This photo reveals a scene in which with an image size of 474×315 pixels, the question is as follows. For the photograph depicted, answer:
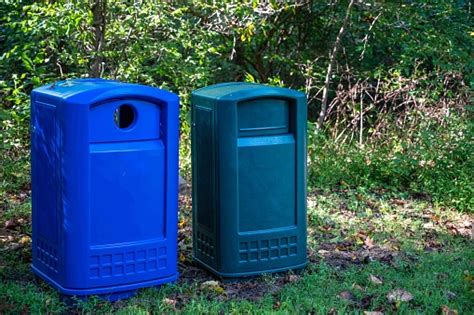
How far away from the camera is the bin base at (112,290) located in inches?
202

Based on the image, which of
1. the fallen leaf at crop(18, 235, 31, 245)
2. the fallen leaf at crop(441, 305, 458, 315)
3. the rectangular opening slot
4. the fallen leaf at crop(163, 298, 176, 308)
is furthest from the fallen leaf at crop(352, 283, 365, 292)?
the fallen leaf at crop(18, 235, 31, 245)

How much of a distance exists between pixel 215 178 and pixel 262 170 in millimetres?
314

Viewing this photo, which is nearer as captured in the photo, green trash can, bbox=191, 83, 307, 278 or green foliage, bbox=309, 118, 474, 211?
green trash can, bbox=191, 83, 307, 278

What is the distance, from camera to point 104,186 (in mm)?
5094

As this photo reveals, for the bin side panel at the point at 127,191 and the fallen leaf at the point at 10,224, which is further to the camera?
the fallen leaf at the point at 10,224

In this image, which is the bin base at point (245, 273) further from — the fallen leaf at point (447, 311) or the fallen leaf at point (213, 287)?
the fallen leaf at point (447, 311)

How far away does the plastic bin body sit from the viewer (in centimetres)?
502

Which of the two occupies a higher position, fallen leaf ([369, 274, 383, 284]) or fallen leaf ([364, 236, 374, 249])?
fallen leaf ([369, 274, 383, 284])

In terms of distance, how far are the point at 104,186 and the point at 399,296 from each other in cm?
194

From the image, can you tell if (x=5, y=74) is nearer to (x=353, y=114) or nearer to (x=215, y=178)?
(x=353, y=114)

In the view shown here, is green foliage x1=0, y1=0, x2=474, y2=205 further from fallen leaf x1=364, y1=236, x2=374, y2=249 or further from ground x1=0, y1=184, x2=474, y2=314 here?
fallen leaf x1=364, y1=236, x2=374, y2=249

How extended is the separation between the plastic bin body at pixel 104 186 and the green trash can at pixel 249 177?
1.11 ft

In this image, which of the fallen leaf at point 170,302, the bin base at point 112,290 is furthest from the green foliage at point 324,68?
the fallen leaf at point 170,302

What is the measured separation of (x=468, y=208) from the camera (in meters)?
8.10
